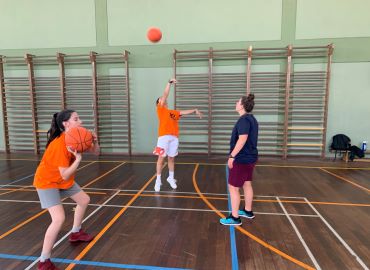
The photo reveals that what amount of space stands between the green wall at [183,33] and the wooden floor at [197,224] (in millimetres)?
2790

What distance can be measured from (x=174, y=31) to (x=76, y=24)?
3.05 m

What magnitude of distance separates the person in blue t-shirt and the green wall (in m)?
5.03

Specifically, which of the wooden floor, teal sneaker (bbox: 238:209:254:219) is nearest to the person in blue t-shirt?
teal sneaker (bbox: 238:209:254:219)

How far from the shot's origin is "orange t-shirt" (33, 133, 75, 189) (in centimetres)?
224

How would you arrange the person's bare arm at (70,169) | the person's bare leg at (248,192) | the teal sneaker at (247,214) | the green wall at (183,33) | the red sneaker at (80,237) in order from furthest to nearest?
the green wall at (183,33) < the teal sneaker at (247,214) < the person's bare leg at (248,192) < the red sneaker at (80,237) < the person's bare arm at (70,169)

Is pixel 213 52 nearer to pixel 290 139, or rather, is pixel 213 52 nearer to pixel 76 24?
pixel 290 139

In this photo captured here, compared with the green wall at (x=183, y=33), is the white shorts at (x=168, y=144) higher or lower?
lower

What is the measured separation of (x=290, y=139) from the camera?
755cm

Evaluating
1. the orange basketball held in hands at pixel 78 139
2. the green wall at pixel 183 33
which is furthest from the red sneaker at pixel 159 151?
the green wall at pixel 183 33

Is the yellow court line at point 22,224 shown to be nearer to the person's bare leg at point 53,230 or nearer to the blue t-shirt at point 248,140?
the person's bare leg at point 53,230

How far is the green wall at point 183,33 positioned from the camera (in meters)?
7.15

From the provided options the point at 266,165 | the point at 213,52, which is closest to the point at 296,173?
the point at 266,165

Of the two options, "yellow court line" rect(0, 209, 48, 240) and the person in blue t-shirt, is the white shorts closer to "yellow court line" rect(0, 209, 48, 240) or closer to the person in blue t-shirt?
the person in blue t-shirt

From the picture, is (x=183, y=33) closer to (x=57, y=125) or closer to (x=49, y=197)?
(x=57, y=125)
